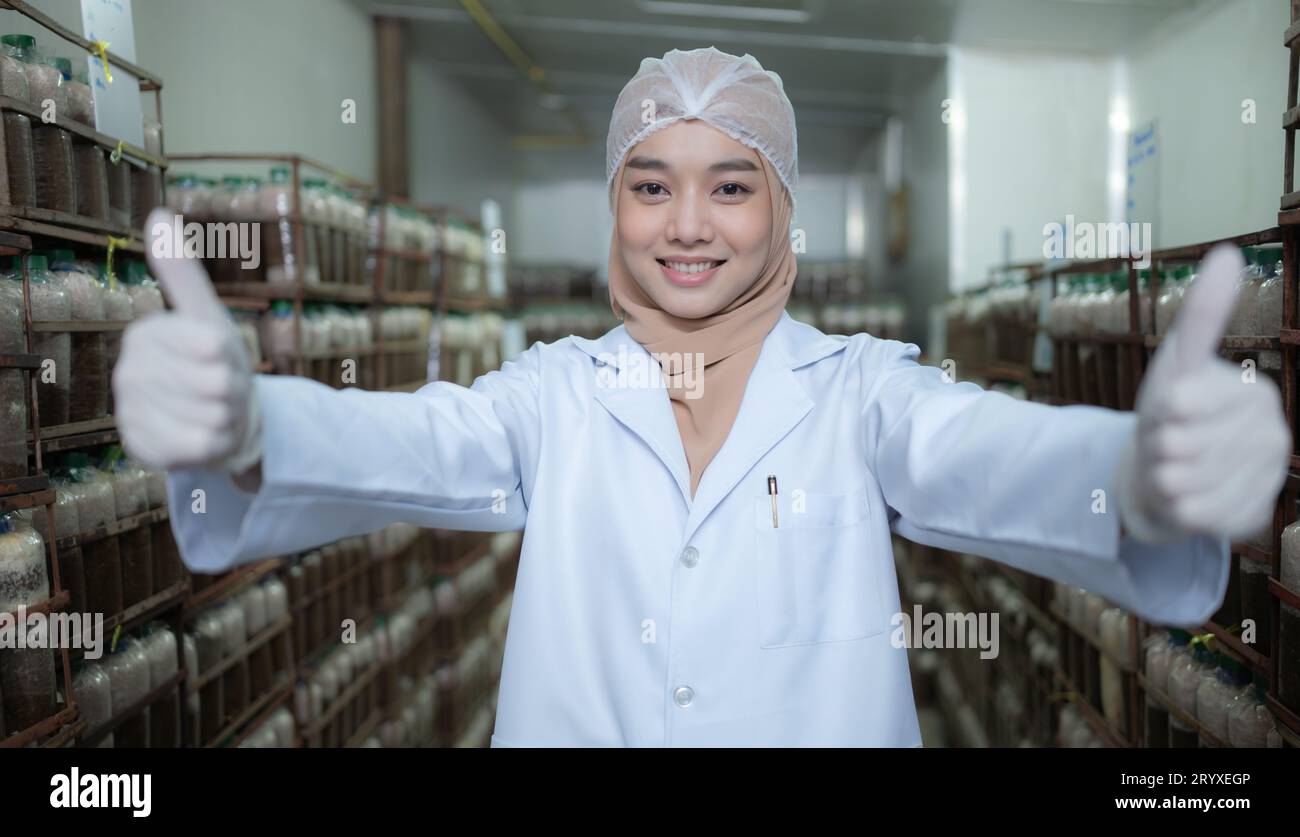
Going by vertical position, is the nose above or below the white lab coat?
above

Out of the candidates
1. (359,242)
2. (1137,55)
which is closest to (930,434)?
(359,242)

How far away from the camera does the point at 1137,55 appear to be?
173 inches

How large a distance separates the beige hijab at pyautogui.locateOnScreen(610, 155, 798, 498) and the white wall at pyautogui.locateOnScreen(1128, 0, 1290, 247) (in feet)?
4.56

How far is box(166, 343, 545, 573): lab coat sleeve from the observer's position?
1.04m

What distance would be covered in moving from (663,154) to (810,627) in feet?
2.27

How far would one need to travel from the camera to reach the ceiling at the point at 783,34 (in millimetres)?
4719

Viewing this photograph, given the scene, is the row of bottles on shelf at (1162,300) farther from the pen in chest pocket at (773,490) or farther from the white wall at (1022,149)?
the white wall at (1022,149)

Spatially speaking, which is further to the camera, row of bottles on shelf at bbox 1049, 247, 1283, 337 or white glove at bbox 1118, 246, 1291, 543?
row of bottles on shelf at bbox 1049, 247, 1283, 337

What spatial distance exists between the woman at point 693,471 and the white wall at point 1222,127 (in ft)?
4.72

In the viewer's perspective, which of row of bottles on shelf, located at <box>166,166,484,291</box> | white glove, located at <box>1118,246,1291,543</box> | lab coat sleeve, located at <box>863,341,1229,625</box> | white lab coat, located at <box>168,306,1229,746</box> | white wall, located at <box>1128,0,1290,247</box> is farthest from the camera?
row of bottles on shelf, located at <box>166,166,484,291</box>

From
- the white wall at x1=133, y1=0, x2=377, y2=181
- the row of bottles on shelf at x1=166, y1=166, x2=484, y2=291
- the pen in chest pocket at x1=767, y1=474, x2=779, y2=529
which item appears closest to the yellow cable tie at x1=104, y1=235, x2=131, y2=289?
the white wall at x1=133, y1=0, x2=377, y2=181

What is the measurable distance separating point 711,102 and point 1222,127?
6.46 ft

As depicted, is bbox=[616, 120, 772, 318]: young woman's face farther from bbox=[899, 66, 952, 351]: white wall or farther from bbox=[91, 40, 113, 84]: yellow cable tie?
bbox=[899, 66, 952, 351]: white wall

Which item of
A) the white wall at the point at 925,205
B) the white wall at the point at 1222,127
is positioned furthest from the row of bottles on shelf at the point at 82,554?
the white wall at the point at 925,205
